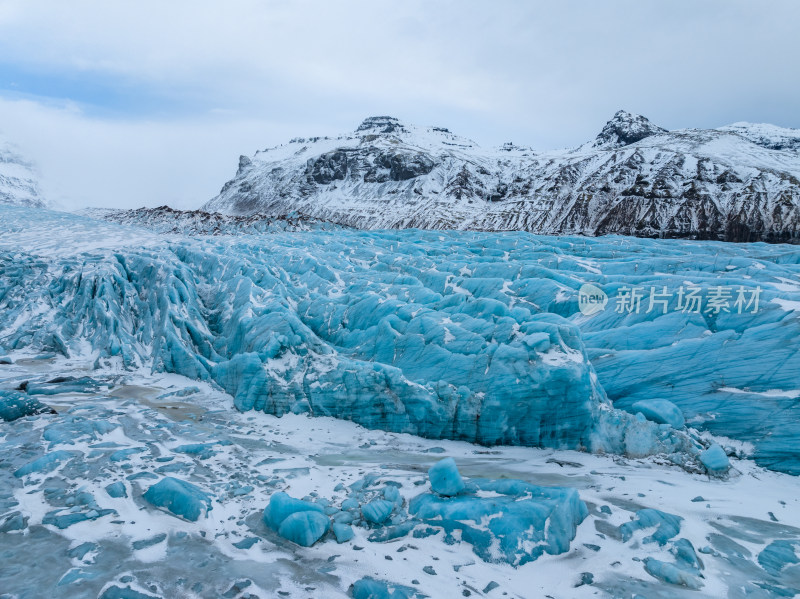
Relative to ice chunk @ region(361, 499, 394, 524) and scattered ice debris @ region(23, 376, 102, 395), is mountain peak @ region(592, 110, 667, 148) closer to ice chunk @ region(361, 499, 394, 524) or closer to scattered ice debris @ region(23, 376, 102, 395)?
scattered ice debris @ region(23, 376, 102, 395)

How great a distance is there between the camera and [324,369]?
1062 cm

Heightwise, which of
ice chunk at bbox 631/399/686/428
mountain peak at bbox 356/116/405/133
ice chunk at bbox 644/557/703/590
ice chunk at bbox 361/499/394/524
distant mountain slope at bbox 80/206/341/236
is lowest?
ice chunk at bbox 361/499/394/524

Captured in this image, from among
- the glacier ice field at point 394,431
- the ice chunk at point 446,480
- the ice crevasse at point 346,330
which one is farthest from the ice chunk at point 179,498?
the ice crevasse at point 346,330

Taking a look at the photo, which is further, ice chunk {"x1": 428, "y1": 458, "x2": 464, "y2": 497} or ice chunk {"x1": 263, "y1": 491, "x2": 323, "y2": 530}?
ice chunk {"x1": 428, "y1": 458, "x2": 464, "y2": 497}

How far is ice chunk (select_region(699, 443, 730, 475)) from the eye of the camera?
24.3 ft

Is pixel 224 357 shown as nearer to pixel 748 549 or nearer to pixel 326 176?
pixel 748 549

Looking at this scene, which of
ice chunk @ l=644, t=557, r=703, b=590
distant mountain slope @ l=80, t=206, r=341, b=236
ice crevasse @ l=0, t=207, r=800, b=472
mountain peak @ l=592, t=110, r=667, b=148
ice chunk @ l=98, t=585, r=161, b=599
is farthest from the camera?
mountain peak @ l=592, t=110, r=667, b=148

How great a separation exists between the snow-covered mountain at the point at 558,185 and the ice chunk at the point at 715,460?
190 feet

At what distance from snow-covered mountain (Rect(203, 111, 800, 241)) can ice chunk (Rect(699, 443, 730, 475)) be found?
57.8 metres

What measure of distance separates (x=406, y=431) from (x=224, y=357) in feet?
20.6

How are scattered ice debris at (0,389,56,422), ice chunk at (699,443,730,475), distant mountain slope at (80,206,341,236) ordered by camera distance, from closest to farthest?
ice chunk at (699,443,730,475), scattered ice debris at (0,389,56,422), distant mountain slope at (80,206,341,236)

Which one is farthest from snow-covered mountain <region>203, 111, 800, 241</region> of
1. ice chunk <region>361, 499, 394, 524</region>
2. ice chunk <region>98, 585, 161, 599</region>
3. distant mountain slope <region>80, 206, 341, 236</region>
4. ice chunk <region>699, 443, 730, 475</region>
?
ice chunk <region>98, 585, 161, 599</region>

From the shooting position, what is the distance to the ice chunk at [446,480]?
669 centimetres

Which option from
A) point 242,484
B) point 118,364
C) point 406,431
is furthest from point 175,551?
point 118,364
